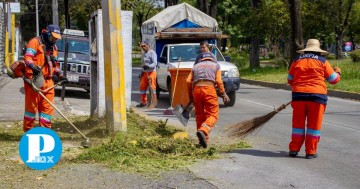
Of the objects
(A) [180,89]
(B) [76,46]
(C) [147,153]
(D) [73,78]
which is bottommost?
(C) [147,153]

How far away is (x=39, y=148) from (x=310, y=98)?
3944 mm

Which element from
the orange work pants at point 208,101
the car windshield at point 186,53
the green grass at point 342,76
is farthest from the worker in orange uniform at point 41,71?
the green grass at point 342,76

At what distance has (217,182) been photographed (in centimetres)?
693

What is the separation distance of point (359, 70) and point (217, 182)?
56.0 feet

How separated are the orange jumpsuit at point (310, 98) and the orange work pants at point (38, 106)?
3730mm

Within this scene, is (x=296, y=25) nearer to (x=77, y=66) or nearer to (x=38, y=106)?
(x=77, y=66)

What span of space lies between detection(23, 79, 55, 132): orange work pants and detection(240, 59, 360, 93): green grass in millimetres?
11807

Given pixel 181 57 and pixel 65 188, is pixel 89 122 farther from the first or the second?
pixel 181 57

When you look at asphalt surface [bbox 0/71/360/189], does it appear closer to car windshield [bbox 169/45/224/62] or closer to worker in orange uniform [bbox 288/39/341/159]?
worker in orange uniform [bbox 288/39/341/159]

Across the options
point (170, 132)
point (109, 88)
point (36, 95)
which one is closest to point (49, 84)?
point (36, 95)

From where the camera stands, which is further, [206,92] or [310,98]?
[206,92]

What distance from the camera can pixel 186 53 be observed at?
1736cm

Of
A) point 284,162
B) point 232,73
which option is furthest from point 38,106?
point 232,73

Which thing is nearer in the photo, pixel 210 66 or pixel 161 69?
pixel 210 66
